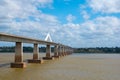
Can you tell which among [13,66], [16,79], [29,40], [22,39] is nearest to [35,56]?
[29,40]

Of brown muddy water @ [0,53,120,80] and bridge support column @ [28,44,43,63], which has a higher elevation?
bridge support column @ [28,44,43,63]

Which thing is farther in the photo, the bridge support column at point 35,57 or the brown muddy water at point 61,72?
the bridge support column at point 35,57

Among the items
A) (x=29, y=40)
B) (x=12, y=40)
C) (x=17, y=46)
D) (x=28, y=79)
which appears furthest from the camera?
(x=29, y=40)

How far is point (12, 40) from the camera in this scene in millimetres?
54844

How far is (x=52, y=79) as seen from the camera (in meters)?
34.3

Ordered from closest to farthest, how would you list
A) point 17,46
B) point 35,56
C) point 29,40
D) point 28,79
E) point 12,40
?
point 28,79 → point 12,40 → point 17,46 → point 29,40 → point 35,56

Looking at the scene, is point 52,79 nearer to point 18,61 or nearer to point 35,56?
point 18,61

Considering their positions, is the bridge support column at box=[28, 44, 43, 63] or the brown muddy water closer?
the brown muddy water

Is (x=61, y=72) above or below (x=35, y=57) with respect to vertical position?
below

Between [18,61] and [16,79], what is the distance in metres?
23.9

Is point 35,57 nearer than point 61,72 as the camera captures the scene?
No

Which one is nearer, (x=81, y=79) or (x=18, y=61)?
(x=81, y=79)

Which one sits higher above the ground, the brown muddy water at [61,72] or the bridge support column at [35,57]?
the bridge support column at [35,57]

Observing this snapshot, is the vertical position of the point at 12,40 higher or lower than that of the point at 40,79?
higher
